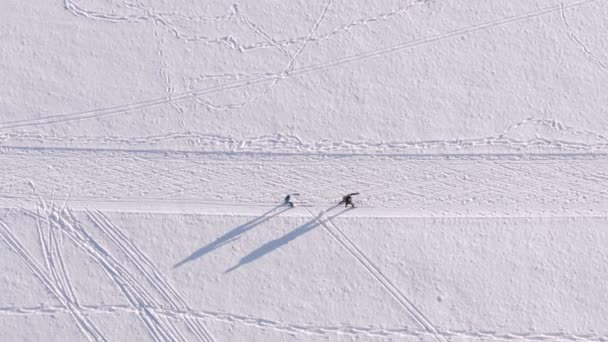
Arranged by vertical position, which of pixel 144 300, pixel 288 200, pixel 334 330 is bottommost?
pixel 334 330

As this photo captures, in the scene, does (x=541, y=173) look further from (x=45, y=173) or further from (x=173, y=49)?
(x=45, y=173)

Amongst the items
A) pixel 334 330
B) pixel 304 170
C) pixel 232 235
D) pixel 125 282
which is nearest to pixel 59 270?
pixel 125 282

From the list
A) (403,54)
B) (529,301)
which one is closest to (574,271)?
(529,301)

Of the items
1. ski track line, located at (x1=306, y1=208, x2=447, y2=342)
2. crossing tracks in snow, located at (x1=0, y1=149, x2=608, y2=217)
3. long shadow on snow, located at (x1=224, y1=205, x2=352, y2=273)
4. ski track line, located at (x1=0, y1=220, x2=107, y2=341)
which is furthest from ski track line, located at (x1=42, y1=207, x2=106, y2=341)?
ski track line, located at (x1=306, y1=208, x2=447, y2=342)

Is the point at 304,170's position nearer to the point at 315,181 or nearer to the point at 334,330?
the point at 315,181

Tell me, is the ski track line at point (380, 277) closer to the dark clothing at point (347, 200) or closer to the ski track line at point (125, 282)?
the dark clothing at point (347, 200)

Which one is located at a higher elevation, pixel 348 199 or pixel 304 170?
pixel 304 170

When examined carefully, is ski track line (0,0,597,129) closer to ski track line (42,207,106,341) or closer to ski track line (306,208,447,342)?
ski track line (42,207,106,341)
